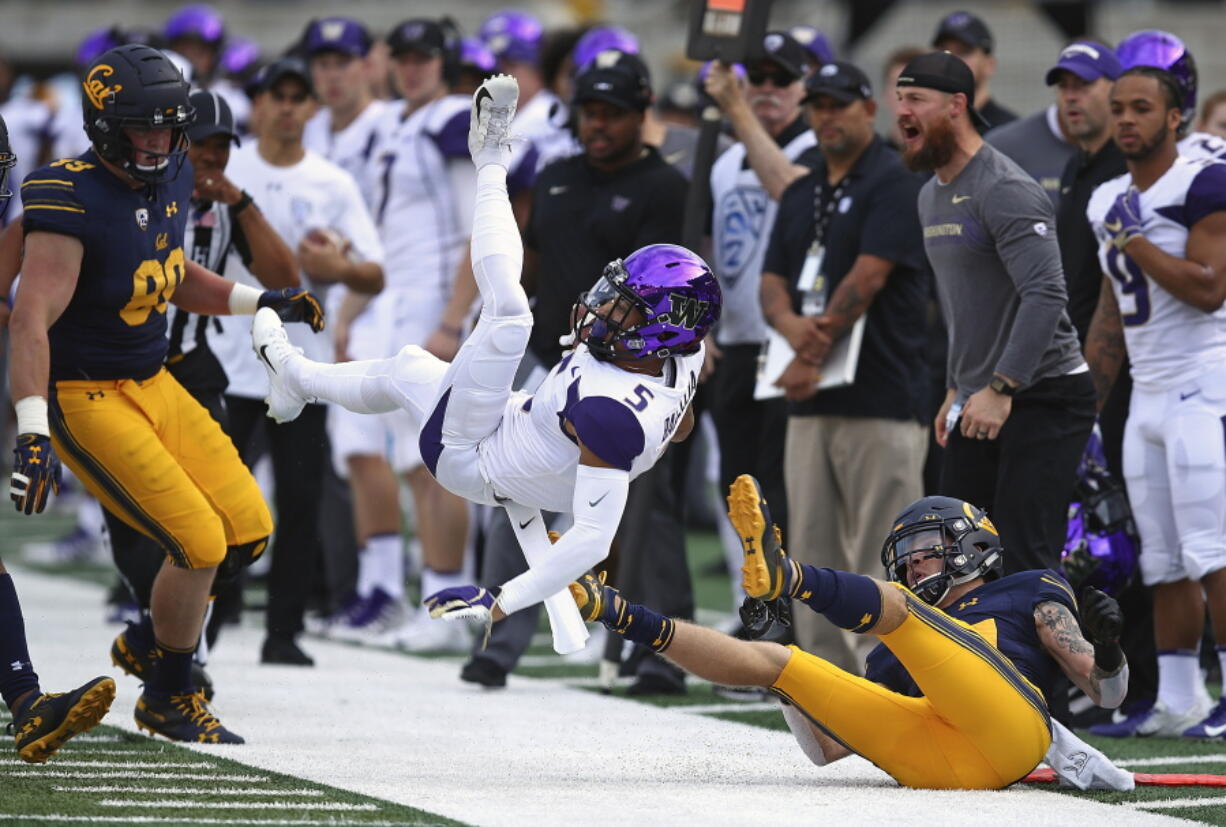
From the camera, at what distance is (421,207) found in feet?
31.5

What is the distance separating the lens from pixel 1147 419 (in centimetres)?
716

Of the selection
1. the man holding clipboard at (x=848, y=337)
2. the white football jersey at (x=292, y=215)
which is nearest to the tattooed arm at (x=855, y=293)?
the man holding clipboard at (x=848, y=337)

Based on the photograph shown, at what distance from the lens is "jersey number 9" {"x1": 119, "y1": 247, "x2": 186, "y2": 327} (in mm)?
6191

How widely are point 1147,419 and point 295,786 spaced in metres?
3.36

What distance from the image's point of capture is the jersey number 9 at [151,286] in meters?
6.19

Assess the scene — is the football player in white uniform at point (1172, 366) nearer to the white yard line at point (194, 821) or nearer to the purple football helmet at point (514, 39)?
the white yard line at point (194, 821)

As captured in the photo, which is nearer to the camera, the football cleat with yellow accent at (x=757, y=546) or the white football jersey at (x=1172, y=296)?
the football cleat with yellow accent at (x=757, y=546)

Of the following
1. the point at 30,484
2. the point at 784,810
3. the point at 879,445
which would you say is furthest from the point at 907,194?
the point at 30,484

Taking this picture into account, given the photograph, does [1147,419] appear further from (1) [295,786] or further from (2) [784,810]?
(1) [295,786]

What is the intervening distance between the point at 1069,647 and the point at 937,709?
452 millimetres

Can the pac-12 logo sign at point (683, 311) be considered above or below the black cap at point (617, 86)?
below

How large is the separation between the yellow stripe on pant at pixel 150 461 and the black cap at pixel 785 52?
3.23m

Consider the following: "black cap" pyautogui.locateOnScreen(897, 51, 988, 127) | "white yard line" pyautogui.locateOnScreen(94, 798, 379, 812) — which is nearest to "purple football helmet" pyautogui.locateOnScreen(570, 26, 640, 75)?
"black cap" pyautogui.locateOnScreen(897, 51, 988, 127)

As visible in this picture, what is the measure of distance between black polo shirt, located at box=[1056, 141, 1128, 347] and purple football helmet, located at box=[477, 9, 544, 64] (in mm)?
3782
